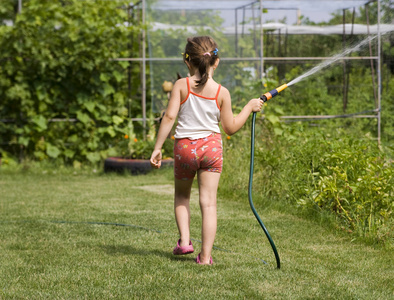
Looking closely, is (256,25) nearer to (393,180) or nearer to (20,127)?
(20,127)

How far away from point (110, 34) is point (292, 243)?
5.73m

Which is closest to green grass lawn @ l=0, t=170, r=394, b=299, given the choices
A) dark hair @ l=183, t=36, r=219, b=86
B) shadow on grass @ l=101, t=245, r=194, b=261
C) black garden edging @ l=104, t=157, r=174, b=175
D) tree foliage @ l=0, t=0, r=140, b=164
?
shadow on grass @ l=101, t=245, r=194, b=261

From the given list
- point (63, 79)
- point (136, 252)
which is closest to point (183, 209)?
point (136, 252)

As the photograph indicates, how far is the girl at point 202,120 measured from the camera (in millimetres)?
3350

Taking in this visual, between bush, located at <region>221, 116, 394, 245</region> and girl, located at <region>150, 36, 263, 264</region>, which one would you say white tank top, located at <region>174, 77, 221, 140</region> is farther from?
bush, located at <region>221, 116, 394, 245</region>

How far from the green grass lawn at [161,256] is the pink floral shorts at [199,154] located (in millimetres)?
585

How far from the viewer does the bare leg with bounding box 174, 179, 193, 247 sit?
11.5ft

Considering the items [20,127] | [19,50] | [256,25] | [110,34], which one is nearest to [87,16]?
[110,34]

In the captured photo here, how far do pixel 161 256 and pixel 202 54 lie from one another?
1.29m

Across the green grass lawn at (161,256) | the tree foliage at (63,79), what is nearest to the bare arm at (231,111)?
the green grass lawn at (161,256)

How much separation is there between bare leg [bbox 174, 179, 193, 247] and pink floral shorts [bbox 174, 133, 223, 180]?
13 cm

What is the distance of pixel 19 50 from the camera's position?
8.48m

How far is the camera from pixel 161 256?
363cm

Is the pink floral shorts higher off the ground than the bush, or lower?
higher
